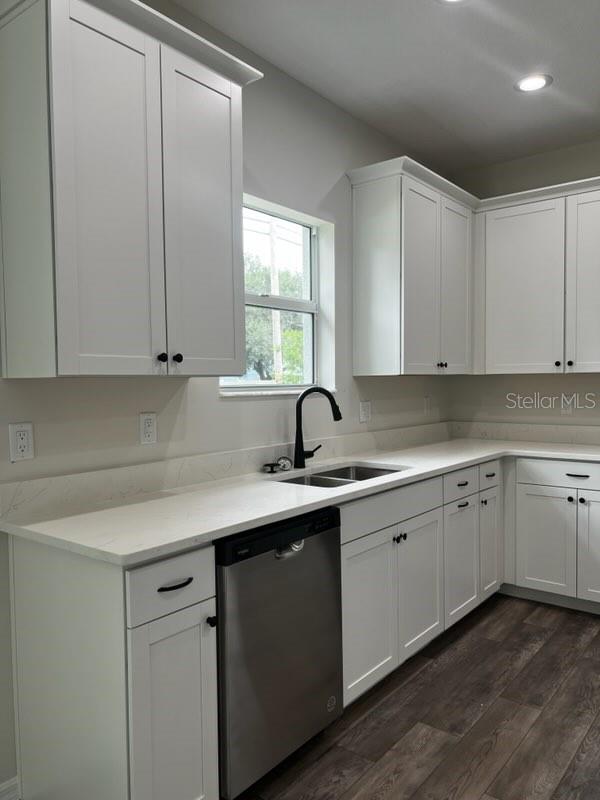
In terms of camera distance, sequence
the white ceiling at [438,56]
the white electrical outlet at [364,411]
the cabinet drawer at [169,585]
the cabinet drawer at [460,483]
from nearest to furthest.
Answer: the cabinet drawer at [169,585]
the white ceiling at [438,56]
the cabinet drawer at [460,483]
the white electrical outlet at [364,411]

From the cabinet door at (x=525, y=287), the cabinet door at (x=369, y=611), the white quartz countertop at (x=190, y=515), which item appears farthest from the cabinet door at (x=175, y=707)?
the cabinet door at (x=525, y=287)

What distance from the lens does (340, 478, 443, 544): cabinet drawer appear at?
2328 mm

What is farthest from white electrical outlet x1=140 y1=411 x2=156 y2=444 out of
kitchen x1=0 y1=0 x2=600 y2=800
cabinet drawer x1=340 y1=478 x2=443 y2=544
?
cabinet drawer x1=340 y1=478 x2=443 y2=544

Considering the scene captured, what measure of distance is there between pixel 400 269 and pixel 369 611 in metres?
1.80

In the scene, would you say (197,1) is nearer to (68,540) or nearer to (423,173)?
(423,173)

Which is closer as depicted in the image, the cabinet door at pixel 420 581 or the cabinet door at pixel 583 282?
the cabinet door at pixel 420 581

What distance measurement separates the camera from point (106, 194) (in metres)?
1.81

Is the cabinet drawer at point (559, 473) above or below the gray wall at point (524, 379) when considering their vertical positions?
below

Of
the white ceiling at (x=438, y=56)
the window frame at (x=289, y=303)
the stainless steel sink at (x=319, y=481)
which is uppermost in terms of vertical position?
the white ceiling at (x=438, y=56)

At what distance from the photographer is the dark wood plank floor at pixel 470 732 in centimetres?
200

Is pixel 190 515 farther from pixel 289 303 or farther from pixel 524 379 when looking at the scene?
pixel 524 379

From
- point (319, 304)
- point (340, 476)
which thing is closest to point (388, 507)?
point (340, 476)

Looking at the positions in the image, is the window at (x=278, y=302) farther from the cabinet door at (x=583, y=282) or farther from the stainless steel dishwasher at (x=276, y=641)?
the cabinet door at (x=583, y=282)

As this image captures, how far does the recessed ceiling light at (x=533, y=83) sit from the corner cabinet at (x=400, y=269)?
62 centimetres
